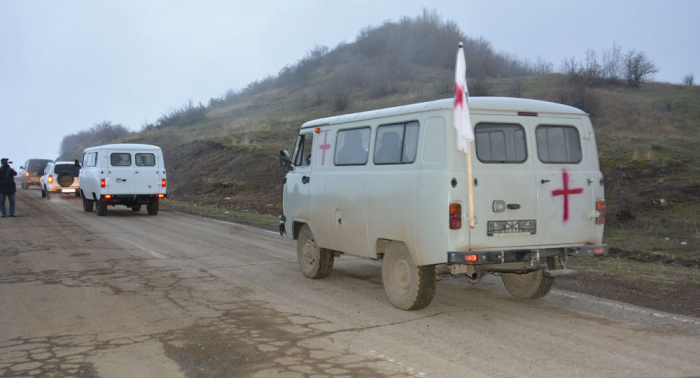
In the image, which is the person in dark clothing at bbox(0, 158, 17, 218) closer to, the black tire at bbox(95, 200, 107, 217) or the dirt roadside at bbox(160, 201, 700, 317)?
the black tire at bbox(95, 200, 107, 217)

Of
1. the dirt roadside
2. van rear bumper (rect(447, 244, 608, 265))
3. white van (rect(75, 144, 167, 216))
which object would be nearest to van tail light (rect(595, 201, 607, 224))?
van rear bumper (rect(447, 244, 608, 265))

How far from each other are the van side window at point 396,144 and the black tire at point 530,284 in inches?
84.9

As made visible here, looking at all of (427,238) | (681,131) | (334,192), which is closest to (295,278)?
(334,192)

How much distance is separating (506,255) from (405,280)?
1.29 metres

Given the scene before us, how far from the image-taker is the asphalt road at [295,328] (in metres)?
5.29

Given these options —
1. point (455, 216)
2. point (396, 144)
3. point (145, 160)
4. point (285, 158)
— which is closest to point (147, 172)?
point (145, 160)

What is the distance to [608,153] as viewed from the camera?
21969 millimetres

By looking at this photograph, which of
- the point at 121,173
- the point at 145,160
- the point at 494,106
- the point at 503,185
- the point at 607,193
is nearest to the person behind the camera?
the point at 503,185

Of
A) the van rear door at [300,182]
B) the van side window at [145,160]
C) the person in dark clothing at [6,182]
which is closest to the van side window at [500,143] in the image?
the van rear door at [300,182]

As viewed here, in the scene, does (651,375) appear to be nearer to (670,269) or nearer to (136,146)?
(670,269)

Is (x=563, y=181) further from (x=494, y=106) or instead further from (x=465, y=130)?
(x=465, y=130)

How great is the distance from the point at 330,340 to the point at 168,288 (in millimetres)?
3551

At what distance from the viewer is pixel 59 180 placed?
30984mm

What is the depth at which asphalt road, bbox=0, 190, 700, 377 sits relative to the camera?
5.29 m
